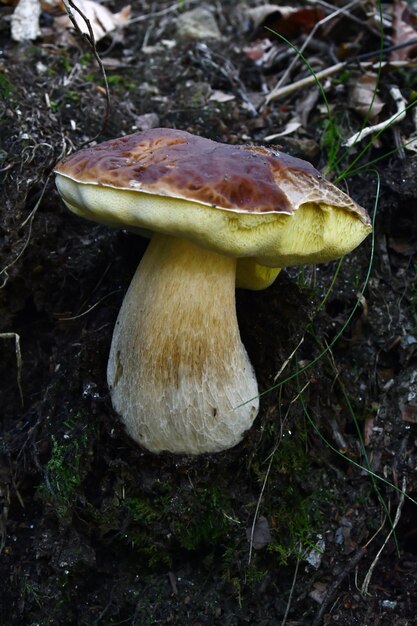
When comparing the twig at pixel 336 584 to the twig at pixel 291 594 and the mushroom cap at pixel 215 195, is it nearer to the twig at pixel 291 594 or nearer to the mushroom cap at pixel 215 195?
the twig at pixel 291 594

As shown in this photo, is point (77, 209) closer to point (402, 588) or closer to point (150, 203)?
point (150, 203)

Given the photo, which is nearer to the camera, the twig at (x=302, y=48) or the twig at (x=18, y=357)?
the twig at (x=18, y=357)

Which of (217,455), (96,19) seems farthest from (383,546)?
(96,19)

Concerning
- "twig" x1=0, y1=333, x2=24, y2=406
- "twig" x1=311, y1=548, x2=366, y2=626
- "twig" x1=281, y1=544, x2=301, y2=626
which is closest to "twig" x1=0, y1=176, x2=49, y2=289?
"twig" x1=0, y1=333, x2=24, y2=406

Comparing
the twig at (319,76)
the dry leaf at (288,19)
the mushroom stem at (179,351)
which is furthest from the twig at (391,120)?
the mushroom stem at (179,351)

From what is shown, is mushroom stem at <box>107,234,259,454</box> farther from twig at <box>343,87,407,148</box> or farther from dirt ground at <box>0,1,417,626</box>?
twig at <box>343,87,407,148</box>

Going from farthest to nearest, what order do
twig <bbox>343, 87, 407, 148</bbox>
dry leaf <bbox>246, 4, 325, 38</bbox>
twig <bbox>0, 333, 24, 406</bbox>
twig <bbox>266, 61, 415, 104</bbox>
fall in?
dry leaf <bbox>246, 4, 325, 38</bbox>, twig <bbox>266, 61, 415, 104</bbox>, twig <bbox>343, 87, 407, 148</bbox>, twig <bbox>0, 333, 24, 406</bbox>

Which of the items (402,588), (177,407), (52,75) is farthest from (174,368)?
(52,75)
